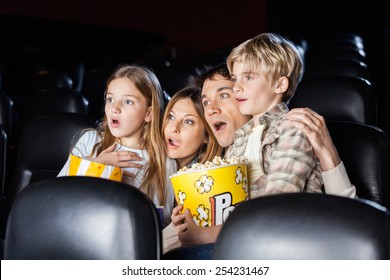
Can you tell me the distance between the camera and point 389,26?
1221cm

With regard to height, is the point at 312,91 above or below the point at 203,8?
below

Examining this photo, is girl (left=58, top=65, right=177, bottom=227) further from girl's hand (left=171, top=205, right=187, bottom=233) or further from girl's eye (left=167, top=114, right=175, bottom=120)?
girl's hand (left=171, top=205, right=187, bottom=233)

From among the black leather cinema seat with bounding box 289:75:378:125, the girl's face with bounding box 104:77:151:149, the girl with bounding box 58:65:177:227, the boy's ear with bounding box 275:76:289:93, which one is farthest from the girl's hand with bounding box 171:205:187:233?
the black leather cinema seat with bounding box 289:75:378:125

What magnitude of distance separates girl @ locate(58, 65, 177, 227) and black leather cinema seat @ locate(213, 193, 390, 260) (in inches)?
45.5

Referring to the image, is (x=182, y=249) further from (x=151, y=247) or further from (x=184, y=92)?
(x=184, y=92)

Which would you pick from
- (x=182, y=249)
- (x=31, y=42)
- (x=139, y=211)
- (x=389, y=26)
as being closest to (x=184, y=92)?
(x=182, y=249)

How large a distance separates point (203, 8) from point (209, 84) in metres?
9.41

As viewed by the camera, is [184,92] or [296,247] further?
[184,92]

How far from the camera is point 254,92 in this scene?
2.40 metres

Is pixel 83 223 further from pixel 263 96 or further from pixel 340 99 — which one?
pixel 340 99

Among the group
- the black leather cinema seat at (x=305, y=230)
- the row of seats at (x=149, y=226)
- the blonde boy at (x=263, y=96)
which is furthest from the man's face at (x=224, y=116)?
the black leather cinema seat at (x=305, y=230)

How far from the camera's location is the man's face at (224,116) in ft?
8.58

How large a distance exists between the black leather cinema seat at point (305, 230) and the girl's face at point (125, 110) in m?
1.28

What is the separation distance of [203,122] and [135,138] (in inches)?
11.3
